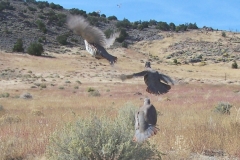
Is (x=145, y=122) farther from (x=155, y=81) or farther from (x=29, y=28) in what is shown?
(x=29, y=28)

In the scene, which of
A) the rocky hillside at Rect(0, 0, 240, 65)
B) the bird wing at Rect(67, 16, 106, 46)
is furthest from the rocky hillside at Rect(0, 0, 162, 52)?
the bird wing at Rect(67, 16, 106, 46)

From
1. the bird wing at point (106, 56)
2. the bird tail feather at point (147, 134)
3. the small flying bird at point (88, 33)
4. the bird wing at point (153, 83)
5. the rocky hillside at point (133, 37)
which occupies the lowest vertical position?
the bird tail feather at point (147, 134)

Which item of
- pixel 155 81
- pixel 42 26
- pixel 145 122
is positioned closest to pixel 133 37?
pixel 42 26

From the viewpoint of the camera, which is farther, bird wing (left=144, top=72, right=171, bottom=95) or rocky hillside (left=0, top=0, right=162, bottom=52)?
rocky hillside (left=0, top=0, right=162, bottom=52)

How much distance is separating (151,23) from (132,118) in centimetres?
10168

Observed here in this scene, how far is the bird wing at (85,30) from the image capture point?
7.61ft

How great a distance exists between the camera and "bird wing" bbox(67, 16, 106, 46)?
2.32 m

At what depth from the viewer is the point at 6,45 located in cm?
6331

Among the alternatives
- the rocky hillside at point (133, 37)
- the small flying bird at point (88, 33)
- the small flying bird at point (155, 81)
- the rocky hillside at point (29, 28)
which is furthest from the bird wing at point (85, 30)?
the rocky hillside at point (29, 28)

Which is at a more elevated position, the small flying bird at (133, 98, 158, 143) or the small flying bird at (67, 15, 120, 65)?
the small flying bird at (67, 15, 120, 65)

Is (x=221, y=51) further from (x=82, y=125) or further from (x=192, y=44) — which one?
(x=82, y=125)

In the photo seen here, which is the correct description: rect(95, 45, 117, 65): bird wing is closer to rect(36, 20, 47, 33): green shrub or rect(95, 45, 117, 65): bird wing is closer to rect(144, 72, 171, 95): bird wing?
rect(144, 72, 171, 95): bird wing

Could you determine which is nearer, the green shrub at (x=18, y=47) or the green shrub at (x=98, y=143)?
the green shrub at (x=98, y=143)

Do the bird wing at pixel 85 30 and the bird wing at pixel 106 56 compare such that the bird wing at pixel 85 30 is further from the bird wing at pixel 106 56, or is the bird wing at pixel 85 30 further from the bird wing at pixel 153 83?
the bird wing at pixel 153 83
